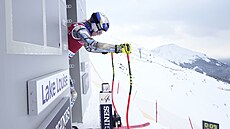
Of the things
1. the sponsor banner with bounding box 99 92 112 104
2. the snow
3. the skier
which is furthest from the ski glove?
the snow

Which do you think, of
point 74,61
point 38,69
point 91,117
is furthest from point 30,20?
point 91,117

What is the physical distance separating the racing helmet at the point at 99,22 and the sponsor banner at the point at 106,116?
94 cm

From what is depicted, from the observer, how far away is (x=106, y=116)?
9.07 feet

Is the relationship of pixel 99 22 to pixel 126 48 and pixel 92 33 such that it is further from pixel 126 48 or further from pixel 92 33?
pixel 126 48

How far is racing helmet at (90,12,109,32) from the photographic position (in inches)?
99.0

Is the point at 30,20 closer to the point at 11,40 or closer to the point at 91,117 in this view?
the point at 11,40

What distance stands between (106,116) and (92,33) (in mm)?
1024

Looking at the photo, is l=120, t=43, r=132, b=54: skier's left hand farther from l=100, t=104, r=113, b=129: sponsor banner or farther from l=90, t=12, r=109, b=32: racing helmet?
l=100, t=104, r=113, b=129: sponsor banner

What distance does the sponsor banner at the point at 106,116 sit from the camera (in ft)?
9.07

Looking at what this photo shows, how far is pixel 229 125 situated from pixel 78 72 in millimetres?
5165

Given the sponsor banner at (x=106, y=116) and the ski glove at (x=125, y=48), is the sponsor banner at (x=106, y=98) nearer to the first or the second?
the sponsor banner at (x=106, y=116)

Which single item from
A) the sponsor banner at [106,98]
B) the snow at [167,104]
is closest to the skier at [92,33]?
the sponsor banner at [106,98]

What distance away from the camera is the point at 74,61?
11.5 ft

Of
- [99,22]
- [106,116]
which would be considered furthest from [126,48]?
[106,116]
